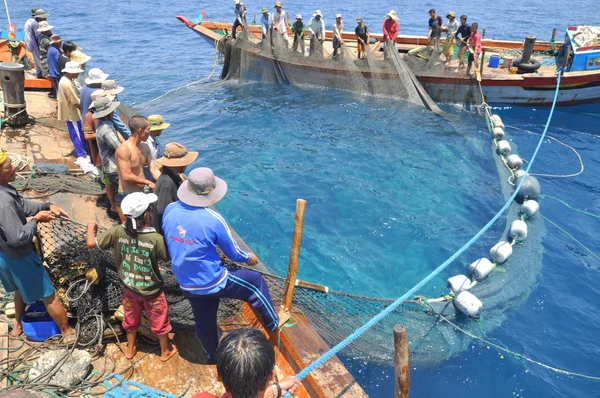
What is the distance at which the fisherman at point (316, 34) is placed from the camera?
1573cm

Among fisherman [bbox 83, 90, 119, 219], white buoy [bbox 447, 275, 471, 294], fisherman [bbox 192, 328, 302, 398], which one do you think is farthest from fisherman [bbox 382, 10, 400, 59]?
fisherman [bbox 192, 328, 302, 398]

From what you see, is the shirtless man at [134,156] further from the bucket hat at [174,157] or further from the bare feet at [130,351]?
the bare feet at [130,351]

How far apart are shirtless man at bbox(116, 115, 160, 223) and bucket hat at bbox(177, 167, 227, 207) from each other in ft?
4.76

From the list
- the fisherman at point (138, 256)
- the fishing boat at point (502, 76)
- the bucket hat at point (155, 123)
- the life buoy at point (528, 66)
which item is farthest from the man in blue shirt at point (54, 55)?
the life buoy at point (528, 66)

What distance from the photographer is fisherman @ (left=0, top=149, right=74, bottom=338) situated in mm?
3625

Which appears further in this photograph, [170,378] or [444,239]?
[444,239]

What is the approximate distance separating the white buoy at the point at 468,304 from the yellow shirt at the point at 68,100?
642cm

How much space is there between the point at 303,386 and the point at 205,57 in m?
21.2

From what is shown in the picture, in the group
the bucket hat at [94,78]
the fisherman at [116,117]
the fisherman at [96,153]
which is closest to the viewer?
the fisherman at [116,117]

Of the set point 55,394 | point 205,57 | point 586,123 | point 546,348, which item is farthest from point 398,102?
point 55,394

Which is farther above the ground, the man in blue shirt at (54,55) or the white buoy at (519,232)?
the man in blue shirt at (54,55)

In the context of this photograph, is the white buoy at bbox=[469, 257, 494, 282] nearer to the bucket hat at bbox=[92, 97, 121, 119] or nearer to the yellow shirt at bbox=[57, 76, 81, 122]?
the bucket hat at bbox=[92, 97, 121, 119]

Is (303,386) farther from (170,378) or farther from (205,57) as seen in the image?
(205,57)

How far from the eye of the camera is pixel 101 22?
1216 inches
